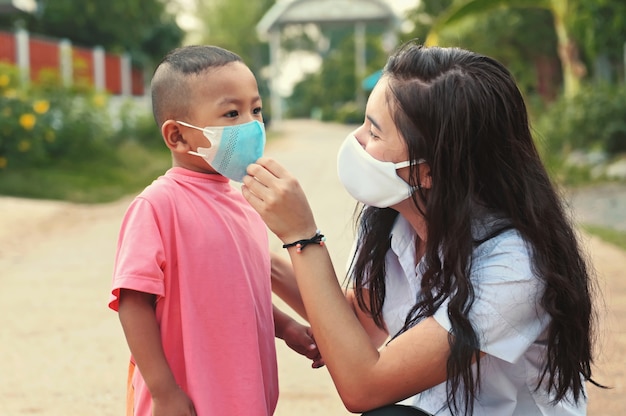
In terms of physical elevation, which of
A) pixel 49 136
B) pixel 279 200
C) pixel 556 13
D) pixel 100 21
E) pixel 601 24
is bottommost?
pixel 279 200

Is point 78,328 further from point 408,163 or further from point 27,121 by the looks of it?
point 27,121

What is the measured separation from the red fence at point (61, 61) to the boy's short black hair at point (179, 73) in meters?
11.7

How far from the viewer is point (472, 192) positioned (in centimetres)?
188

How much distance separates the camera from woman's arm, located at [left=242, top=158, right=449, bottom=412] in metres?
1.85

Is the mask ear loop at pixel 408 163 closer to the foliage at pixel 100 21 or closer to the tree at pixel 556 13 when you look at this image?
the tree at pixel 556 13

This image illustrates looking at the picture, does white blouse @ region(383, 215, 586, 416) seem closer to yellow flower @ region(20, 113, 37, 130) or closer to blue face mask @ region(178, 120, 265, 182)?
blue face mask @ region(178, 120, 265, 182)

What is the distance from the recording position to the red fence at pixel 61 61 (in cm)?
1471

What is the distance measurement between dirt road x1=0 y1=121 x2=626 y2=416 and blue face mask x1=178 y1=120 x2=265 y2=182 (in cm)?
150

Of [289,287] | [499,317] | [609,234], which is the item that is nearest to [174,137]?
[289,287]

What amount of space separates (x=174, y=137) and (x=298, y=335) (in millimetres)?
621

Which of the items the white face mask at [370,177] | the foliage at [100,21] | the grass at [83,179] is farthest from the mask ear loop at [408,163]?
the foliage at [100,21]

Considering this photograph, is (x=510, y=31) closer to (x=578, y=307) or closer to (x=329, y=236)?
(x=329, y=236)

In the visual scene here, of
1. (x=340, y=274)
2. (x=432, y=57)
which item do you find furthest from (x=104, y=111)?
(x=432, y=57)

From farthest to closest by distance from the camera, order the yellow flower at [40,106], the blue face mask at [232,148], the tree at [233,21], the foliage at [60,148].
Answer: the tree at [233,21] < the yellow flower at [40,106] < the foliage at [60,148] < the blue face mask at [232,148]
